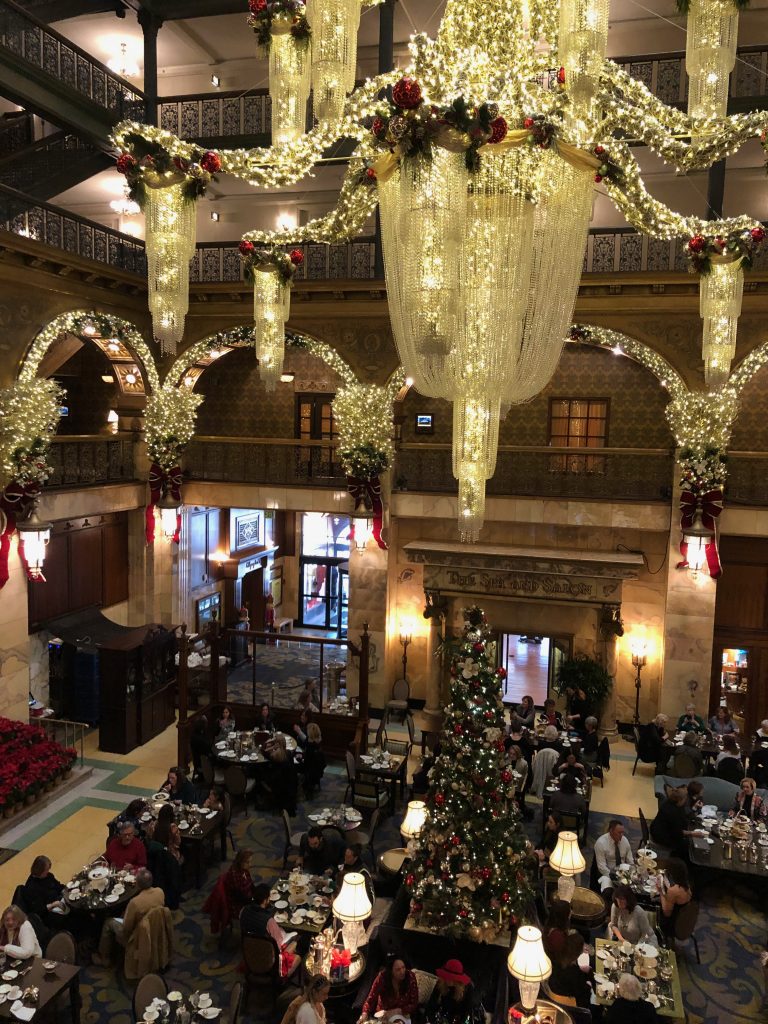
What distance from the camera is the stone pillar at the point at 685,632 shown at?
1391cm

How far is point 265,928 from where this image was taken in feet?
24.2

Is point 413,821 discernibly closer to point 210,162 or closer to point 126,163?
point 210,162

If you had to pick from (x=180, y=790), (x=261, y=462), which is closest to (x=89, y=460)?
(x=261, y=462)

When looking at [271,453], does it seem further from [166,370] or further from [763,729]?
[763,729]

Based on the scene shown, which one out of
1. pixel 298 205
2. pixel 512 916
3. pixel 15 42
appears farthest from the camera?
pixel 298 205

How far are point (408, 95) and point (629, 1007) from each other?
7006 millimetres

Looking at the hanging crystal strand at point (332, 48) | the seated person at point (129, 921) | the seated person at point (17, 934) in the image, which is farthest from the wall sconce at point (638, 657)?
the hanging crystal strand at point (332, 48)

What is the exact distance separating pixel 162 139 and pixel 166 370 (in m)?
9.78

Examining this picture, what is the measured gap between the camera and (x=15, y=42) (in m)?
11.4

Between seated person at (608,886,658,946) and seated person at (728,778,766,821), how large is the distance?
125 inches

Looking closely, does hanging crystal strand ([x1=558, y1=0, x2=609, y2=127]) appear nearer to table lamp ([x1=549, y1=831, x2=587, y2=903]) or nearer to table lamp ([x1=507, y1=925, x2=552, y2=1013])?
table lamp ([x1=507, y1=925, x2=552, y2=1013])

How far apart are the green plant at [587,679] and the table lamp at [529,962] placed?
8509 mm

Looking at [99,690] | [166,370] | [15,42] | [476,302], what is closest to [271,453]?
[166,370]

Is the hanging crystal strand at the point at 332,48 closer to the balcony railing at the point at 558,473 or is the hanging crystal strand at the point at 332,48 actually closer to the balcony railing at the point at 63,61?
the balcony railing at the point at 63,61
